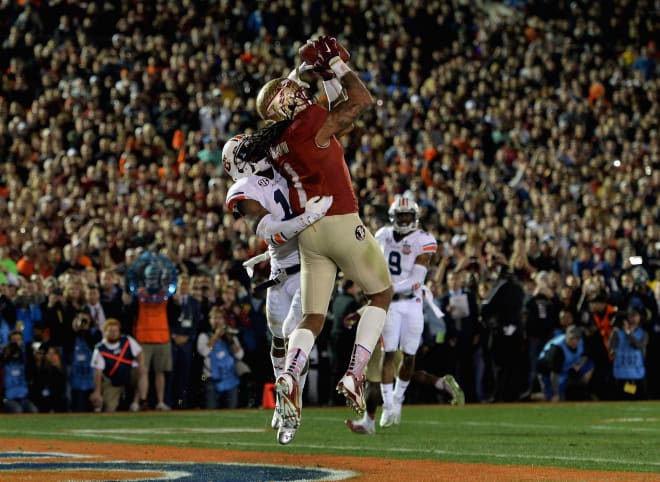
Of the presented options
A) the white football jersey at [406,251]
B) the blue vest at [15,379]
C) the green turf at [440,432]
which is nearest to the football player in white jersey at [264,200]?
the green turf at [440,432]

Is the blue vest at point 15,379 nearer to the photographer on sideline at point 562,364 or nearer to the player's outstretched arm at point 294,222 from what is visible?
the photographer on sideline at point 562,364

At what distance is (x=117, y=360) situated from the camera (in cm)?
1488

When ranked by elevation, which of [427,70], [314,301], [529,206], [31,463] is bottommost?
[31,463]

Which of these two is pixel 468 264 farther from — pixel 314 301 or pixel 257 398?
pixel 314 301

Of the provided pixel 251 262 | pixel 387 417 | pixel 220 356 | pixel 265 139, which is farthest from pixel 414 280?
pixel 265 139

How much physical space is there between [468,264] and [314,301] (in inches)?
380

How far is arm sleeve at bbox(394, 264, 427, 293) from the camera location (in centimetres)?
1191

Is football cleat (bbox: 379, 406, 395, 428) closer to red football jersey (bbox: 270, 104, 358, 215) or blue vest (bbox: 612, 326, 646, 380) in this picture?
red football jersey (bbox: 270, 104, 358, 215)

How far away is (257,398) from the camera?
16.3 meters

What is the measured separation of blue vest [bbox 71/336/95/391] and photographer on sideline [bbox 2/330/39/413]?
477 mm

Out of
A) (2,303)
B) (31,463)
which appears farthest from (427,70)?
(31,463)

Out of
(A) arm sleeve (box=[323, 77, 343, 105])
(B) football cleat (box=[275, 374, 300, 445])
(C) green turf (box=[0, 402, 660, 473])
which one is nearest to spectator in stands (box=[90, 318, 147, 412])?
(C) green turf (box=[0, 402, 660, 473])

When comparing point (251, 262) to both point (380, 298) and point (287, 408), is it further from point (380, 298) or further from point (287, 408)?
point (287, 408)

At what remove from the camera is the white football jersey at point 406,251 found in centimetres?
1199
